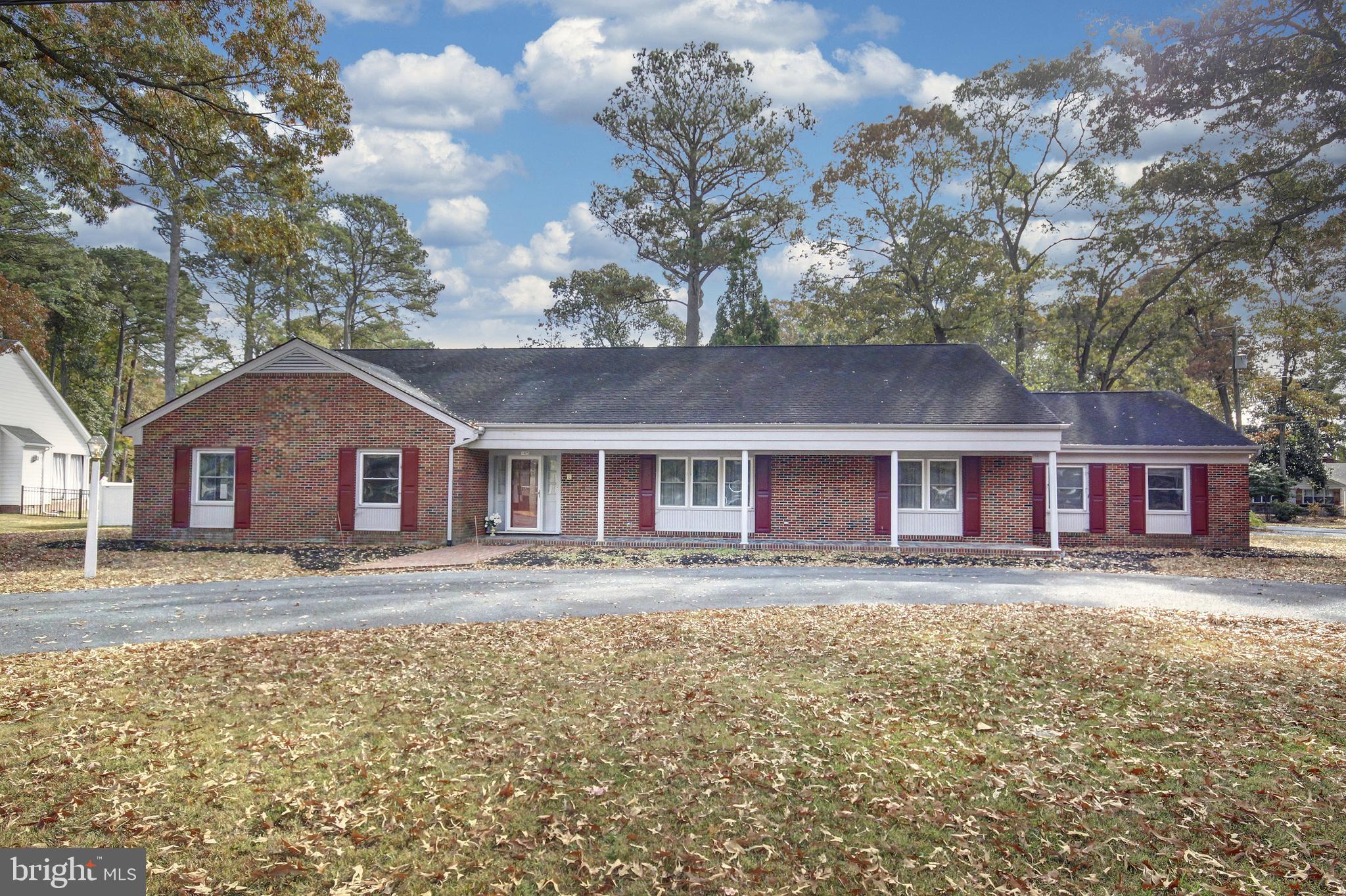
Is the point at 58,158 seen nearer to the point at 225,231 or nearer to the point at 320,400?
the point at 225,231

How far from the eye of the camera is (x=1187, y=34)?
13.9 metres

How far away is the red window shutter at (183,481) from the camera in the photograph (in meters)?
17.8

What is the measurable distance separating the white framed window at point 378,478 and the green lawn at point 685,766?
33.9 feet

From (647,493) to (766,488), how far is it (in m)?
3.04

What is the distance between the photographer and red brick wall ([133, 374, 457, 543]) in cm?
1730

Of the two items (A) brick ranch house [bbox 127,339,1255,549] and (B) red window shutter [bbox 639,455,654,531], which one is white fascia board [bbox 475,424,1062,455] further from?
(B) red window shutter [bbox 639,455,654,531]

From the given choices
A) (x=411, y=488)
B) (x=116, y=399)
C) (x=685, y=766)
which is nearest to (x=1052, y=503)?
(x=685, y=766)

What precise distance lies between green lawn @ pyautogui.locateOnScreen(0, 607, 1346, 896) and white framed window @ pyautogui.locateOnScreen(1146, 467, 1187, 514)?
45.0 feet

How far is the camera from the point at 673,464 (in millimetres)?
18734

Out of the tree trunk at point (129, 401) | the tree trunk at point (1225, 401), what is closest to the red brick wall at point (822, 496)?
the tree trunk at point (1225, 401)

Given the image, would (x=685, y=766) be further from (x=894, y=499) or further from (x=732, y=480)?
(x=732, y=480)

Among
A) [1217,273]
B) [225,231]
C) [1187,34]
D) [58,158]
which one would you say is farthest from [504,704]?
[1217,273]

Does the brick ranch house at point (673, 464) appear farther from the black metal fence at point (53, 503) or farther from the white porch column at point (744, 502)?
the black metal fence at point (53, 503)

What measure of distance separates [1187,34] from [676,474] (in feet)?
Result: 45.6
